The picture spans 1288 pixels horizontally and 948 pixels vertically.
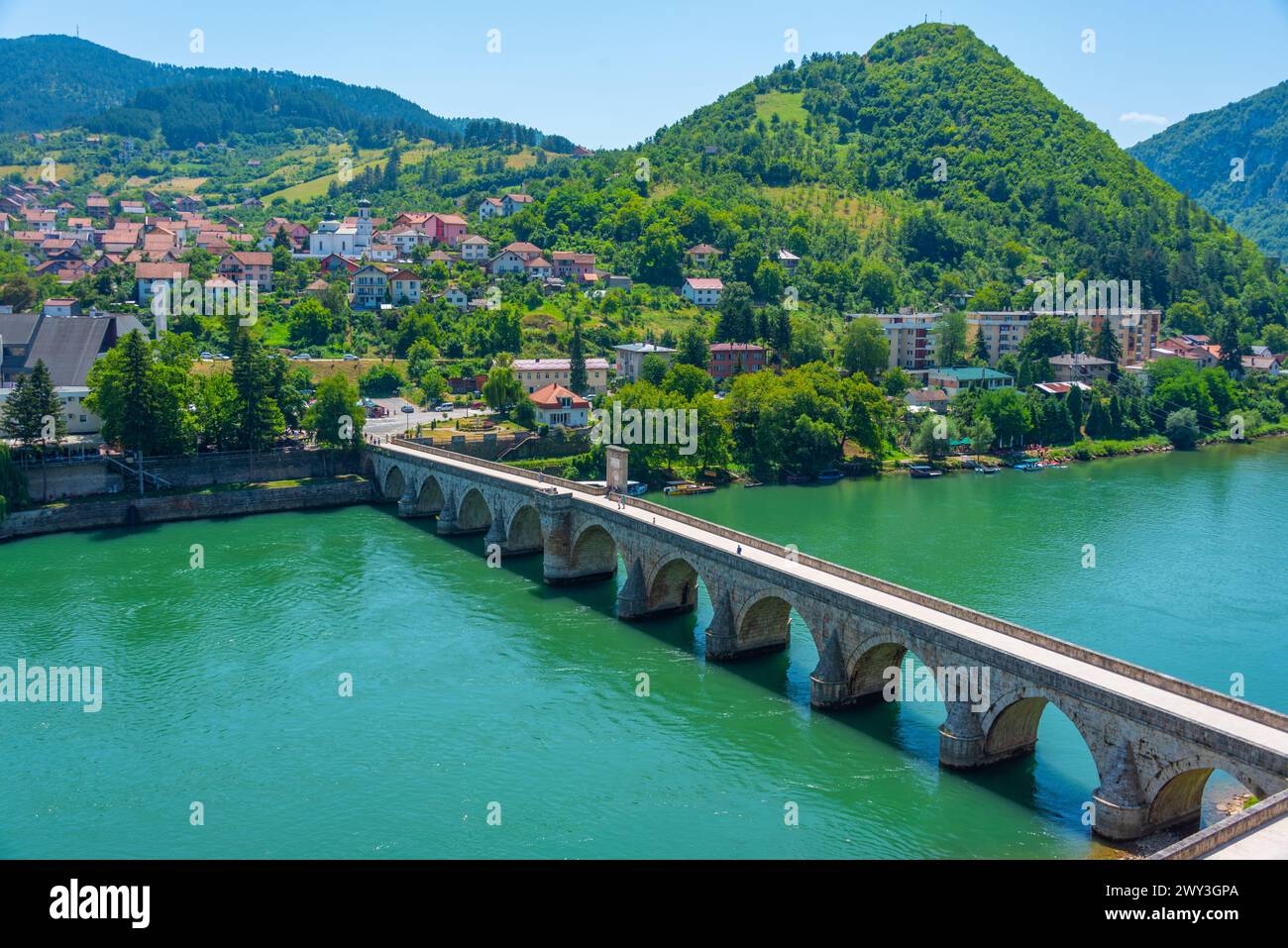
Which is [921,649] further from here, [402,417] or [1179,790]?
[402,417]

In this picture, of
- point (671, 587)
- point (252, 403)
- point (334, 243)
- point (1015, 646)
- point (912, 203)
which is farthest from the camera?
point (912, 203)

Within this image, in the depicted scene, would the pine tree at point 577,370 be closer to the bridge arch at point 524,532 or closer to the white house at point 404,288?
the white house at point 404,288

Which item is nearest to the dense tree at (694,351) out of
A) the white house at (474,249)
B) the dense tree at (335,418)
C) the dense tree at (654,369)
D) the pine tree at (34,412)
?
the dense tree at (654,369)

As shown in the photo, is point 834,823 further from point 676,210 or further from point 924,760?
point 676,210

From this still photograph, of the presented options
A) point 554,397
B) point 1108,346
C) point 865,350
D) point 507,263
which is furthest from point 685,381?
point 1108,346

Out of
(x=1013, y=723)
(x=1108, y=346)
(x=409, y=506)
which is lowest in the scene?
(x=1013, y=723)

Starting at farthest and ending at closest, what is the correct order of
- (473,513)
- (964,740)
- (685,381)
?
(685,381), (473,513), (964,740)

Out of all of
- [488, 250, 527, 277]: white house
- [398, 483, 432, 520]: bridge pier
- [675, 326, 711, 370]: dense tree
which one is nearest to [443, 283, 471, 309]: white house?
[488, 250, 527, 277]: white house
